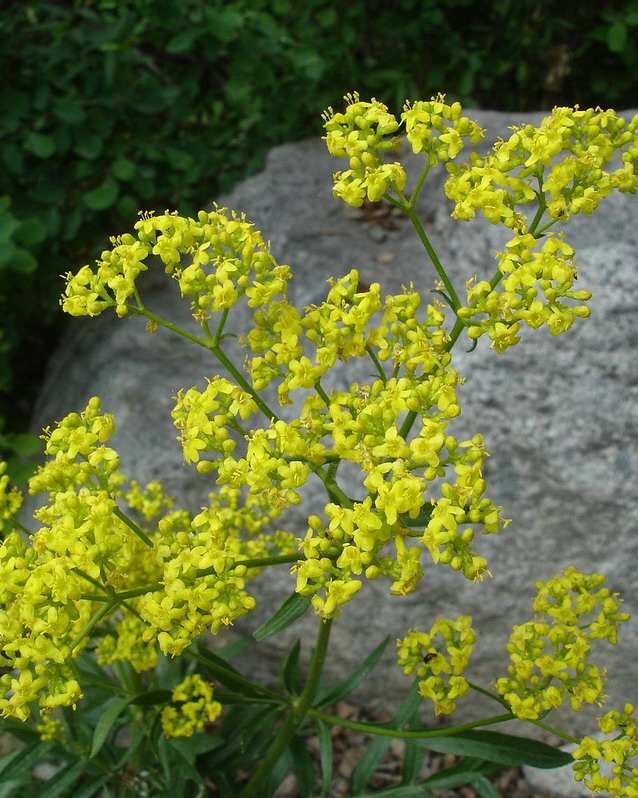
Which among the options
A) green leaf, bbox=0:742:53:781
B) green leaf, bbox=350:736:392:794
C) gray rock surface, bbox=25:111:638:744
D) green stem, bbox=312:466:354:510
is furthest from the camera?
gray rock surface, bbox=25:111:638:744

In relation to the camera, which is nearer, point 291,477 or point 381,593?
point 291,477

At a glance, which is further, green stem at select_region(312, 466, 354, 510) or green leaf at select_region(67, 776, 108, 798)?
green leaf at select_region(67, 776, 108, 798)

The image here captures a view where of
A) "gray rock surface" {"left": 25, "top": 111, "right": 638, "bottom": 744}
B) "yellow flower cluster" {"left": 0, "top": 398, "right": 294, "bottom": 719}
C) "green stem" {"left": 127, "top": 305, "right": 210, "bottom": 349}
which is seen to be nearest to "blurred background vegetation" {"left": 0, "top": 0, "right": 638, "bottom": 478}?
"gray rock surface" {"left": 25, "top": 111, "right": 638, "bottom": 744}

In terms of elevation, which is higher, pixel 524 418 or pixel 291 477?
pixel 524 418

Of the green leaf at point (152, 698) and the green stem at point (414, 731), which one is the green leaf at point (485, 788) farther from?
the green leaf at point (152, 698)

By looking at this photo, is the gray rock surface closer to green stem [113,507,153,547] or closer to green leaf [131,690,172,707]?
green leaf [131,690,172,707]

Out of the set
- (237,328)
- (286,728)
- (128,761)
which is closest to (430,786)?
(286,728)

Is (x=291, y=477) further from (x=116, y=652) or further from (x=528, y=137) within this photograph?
(x=116, y=652)

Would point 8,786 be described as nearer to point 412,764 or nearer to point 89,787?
point 89,787
